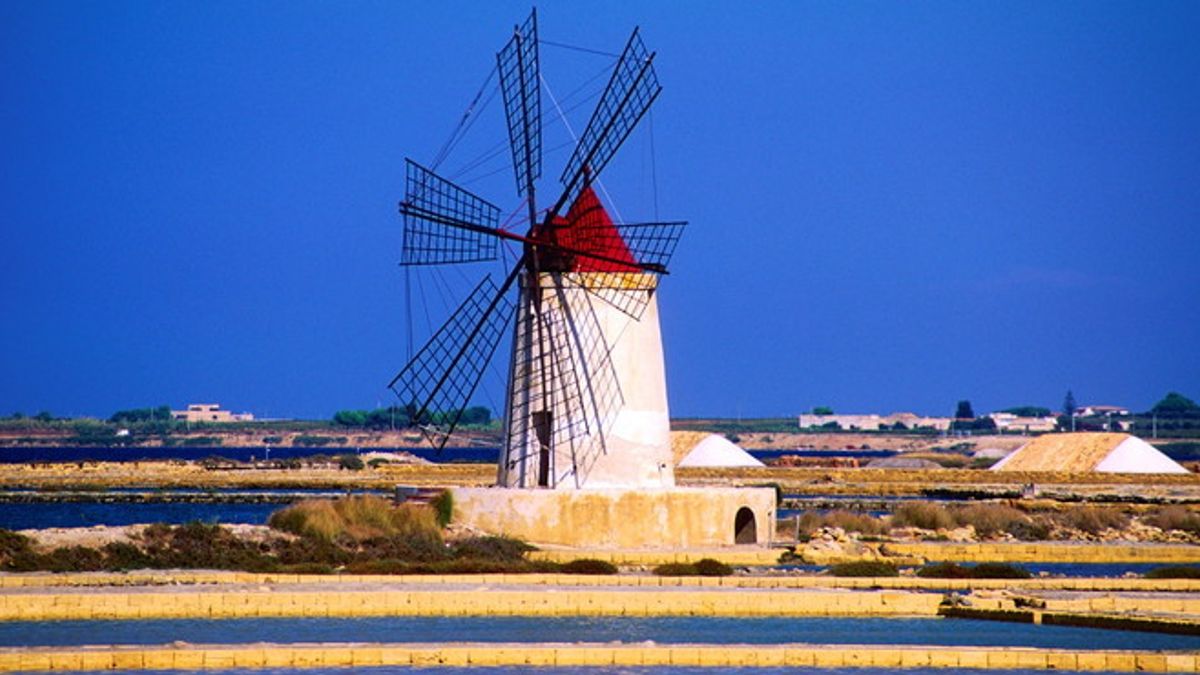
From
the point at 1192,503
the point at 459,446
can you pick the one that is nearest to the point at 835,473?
the point at 1192,503

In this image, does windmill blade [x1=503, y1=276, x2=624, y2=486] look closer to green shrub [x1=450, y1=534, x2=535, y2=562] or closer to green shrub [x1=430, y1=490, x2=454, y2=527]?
green shrub [x1=430, y1=490, x2=454, y2=527]

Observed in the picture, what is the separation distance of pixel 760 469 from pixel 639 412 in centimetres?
3466

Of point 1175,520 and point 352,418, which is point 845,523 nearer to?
point 1175,520

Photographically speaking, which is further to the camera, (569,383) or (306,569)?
(569,383)

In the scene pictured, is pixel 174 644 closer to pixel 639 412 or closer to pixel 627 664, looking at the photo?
pixel 627 664

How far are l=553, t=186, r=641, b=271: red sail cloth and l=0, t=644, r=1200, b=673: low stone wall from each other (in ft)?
31.1

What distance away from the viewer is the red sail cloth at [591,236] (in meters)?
22.1

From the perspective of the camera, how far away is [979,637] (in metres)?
14.5

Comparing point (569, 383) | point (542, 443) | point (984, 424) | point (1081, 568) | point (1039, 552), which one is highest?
point (984, 424)

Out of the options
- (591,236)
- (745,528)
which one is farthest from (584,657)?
(745,528)

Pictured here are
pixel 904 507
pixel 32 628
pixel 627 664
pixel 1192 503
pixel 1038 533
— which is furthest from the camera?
pixel 1192 503

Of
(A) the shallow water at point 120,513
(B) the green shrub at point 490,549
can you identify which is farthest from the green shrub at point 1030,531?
(A) the shallow water at point 120,513

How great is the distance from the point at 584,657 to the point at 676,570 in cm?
620

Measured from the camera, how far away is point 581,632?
14.5m
